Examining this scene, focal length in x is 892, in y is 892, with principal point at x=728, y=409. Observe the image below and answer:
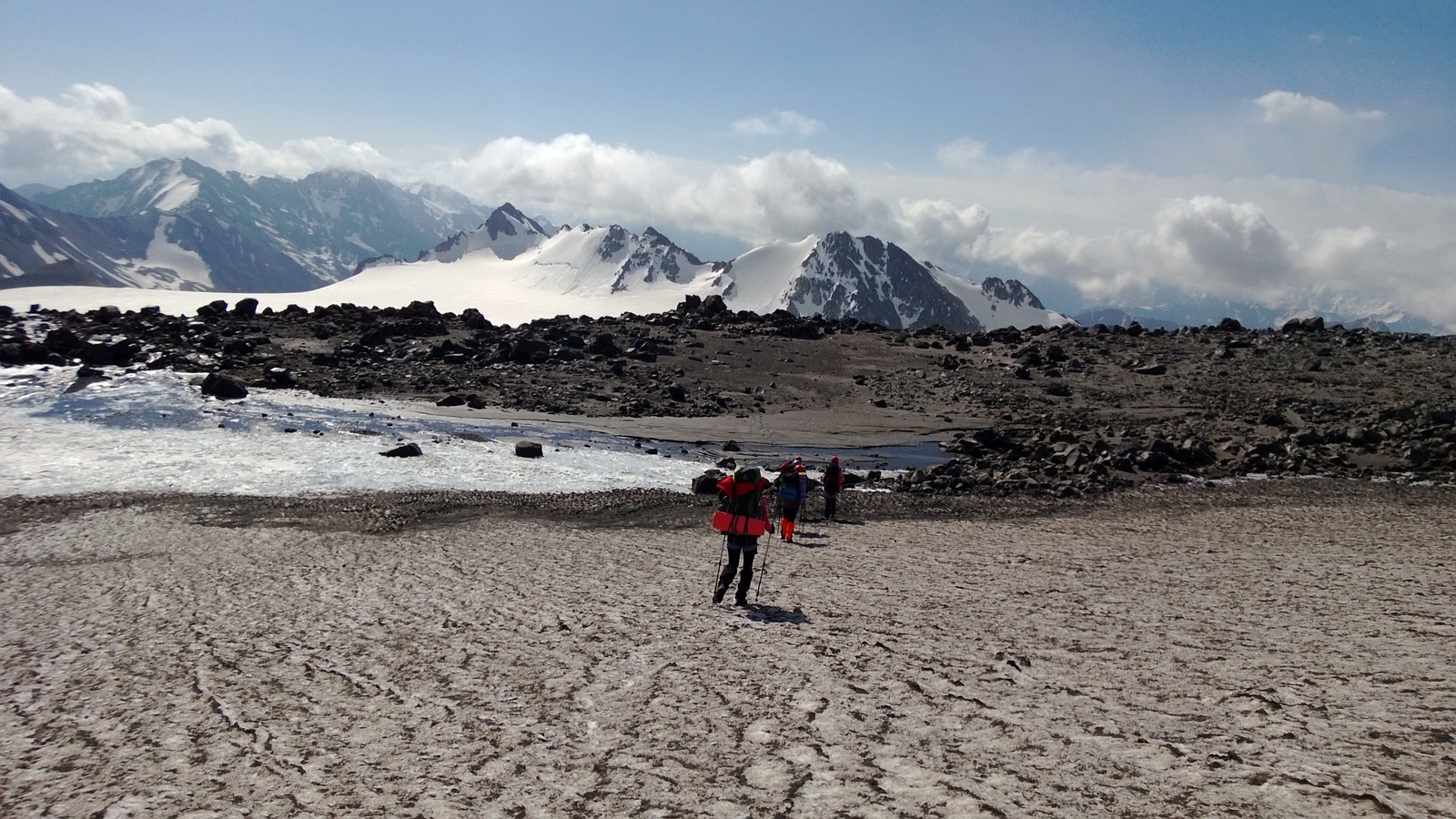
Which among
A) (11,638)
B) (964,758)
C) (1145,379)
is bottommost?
(11,638)

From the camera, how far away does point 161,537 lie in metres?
17.2

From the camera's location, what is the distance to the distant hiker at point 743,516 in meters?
12.0

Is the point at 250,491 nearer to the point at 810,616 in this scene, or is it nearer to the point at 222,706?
the point at 222,706

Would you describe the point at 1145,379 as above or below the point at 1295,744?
above

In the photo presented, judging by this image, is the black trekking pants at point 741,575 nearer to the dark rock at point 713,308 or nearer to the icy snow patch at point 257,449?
the icy snow patch at point 257,449

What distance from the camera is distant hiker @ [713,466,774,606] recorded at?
39.5 ft

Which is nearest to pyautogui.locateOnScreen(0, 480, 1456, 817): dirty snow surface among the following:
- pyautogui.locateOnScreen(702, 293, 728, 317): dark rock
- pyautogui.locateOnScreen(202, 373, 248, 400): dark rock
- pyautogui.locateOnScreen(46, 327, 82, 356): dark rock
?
pyautogui.locateOnScreen(202, 373, 248, 400): dark rock

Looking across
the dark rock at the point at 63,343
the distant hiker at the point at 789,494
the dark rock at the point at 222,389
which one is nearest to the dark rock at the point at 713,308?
the dark rock at the point at 222,389

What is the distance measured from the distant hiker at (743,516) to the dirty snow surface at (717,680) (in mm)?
778

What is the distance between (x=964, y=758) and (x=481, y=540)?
12.6m

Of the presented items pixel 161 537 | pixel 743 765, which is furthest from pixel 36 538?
pixel 743 765

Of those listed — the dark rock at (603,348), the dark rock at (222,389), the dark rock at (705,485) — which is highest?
the dark rock at (603,348)

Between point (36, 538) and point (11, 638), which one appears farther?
point (36, 538)

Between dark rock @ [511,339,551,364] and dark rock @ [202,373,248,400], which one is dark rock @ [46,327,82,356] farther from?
dark rock @ [511,339,551,364]
